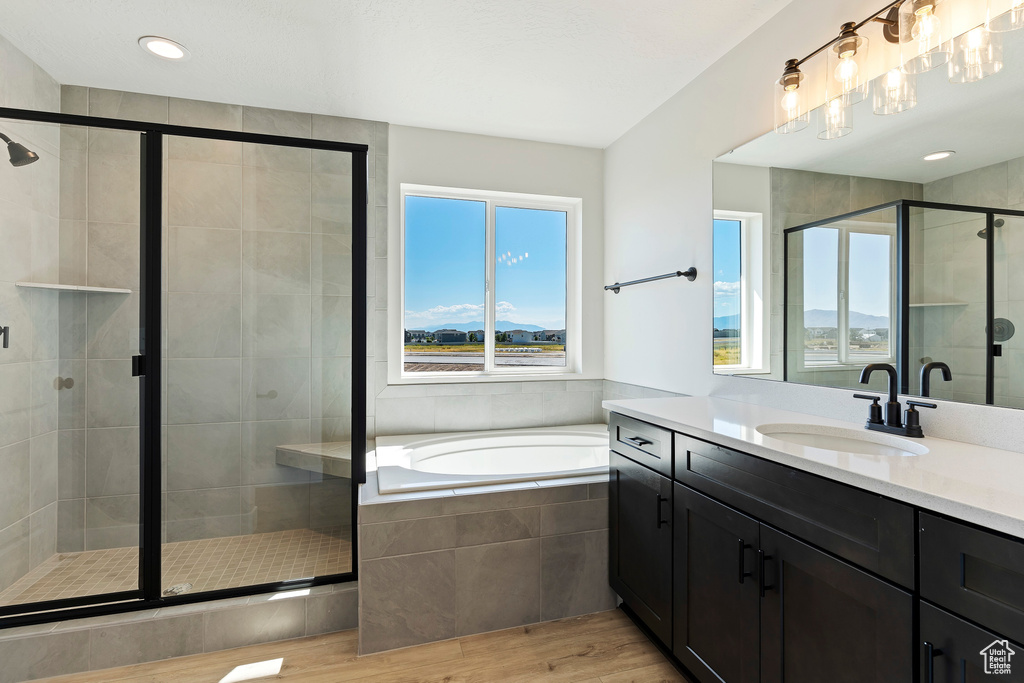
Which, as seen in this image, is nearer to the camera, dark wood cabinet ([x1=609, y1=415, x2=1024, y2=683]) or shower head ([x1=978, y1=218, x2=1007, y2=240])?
dark wood cabinet ([x1=609, y1=415, x2=1024, y2=683])

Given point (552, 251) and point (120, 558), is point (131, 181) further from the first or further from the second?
point (552, 251)

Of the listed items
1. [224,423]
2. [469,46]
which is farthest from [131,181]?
[469,46]

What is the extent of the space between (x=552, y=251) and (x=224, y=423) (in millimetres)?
2224

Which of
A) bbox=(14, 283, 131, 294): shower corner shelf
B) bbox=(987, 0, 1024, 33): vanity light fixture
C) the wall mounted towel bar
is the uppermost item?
bbox=(987, 0, 1024, 33): vanity light fixture

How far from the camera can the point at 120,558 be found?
75.0 inches

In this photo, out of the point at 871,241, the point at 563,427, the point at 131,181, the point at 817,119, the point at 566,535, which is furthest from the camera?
the point at 563,427

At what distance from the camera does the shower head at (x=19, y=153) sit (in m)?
1.77

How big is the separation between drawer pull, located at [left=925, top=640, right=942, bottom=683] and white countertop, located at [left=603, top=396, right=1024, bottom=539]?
0.25 meters

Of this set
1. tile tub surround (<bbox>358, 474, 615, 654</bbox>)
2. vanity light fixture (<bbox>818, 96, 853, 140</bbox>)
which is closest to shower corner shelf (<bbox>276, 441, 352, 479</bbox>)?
tile tub surround (<bbox>358, 474, 615, 654</bbox>)

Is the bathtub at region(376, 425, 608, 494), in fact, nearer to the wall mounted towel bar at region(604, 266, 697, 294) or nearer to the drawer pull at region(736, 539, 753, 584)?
the wall mounted towel bar at region(604, 266, 697, 294)

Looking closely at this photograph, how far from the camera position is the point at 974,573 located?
823mm

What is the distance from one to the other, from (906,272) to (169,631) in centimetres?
280

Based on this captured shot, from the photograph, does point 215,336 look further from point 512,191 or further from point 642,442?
point 512,191

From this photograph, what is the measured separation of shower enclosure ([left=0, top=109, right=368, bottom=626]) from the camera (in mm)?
1804
